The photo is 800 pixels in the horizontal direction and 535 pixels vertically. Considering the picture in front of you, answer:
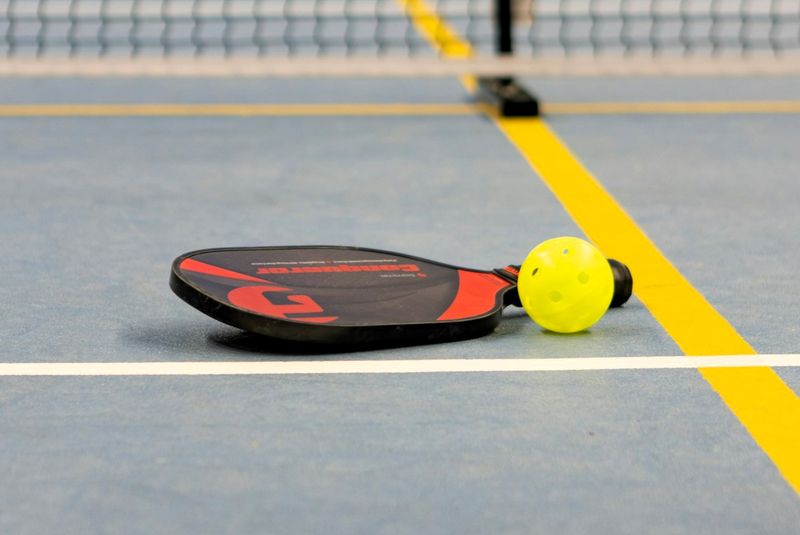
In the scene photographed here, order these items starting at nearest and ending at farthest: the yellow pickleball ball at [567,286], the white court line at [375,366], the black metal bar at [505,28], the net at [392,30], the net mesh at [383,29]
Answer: the white court line at [375,366] < the yellow pickleball ball at [567,286] < the black metal bar at [505,28] < the net at [392,30] < the net mesh at [383,29]

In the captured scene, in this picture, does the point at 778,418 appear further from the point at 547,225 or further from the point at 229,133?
the point at 229,133

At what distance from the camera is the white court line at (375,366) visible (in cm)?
278

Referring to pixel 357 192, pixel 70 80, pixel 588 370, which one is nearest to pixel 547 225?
pixel 357 192

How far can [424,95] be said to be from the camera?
22.1ft

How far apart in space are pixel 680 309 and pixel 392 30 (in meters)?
6.08

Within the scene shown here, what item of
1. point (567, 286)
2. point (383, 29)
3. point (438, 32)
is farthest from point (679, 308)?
point (383, 29)

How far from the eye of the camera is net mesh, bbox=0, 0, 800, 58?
766 cm

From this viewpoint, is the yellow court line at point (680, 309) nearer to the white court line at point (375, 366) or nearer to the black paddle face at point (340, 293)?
the white court line at point (375, 366)

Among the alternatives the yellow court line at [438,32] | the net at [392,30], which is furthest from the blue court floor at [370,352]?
the yellow court line at [438,32]

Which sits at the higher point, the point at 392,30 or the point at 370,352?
the point at 370,352

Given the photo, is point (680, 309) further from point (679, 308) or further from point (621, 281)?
point (621, 281)

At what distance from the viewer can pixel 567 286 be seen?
301 cm

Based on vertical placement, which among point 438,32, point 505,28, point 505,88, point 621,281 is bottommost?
point 438,32

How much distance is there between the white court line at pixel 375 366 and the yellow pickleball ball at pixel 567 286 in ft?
0.55
